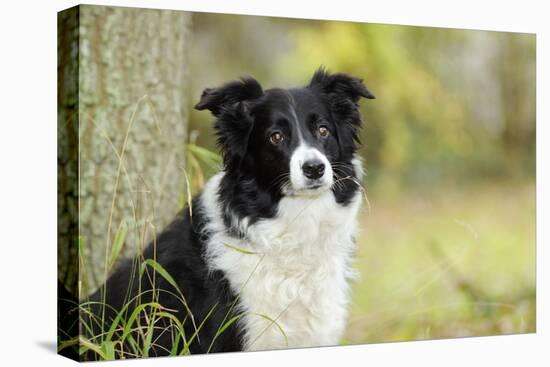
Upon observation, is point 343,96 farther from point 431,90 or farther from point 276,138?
point 431,90

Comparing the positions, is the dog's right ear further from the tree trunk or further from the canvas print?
the tree trunk

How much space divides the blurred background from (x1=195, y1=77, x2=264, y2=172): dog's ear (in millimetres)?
761

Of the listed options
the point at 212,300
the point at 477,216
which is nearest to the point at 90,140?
the point at 212,300

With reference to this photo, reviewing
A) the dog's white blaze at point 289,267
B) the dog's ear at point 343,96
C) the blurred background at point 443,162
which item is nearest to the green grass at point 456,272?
the blurred background at point 443,162

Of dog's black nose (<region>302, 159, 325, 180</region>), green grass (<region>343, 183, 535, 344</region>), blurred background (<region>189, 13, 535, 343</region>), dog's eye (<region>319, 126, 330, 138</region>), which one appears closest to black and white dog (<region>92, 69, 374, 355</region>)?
dog's eye (<region>319, 126, 330, 138</region>)

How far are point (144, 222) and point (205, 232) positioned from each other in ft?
1.29

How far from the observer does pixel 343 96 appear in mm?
4344

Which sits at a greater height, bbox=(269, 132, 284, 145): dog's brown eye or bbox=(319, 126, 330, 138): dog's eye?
bbox=(319, 126, 330, 138): dog's eye

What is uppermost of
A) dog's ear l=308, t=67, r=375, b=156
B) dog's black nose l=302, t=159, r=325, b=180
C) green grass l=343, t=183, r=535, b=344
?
dog's ear l=308, t=67, r=375, b=156

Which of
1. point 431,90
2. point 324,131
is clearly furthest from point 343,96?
point 431,90

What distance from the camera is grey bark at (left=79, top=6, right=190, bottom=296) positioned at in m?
4.13

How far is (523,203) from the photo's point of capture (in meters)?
5.57

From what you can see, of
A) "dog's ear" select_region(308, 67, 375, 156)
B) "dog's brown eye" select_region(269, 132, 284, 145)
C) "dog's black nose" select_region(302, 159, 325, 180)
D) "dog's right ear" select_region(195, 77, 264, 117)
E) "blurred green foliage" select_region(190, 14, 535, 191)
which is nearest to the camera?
"dog's black nose" select_region(302, 159, 325, 180)

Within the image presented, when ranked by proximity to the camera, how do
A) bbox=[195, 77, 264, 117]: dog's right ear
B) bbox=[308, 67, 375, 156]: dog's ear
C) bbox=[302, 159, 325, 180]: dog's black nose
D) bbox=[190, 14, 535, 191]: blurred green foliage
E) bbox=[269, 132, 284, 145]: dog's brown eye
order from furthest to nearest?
bbox=[190, 14, 535, 191]: blurred green foliage < bbox=[308, 67, 375, 156]: dog's ear < bbox=[195, 77, 264, 117]: dog's right ear < bbox=[269, 132, 284, 145]: dog's brown eye < bbox=[302, 159, 325, 180]: dog's black nose
